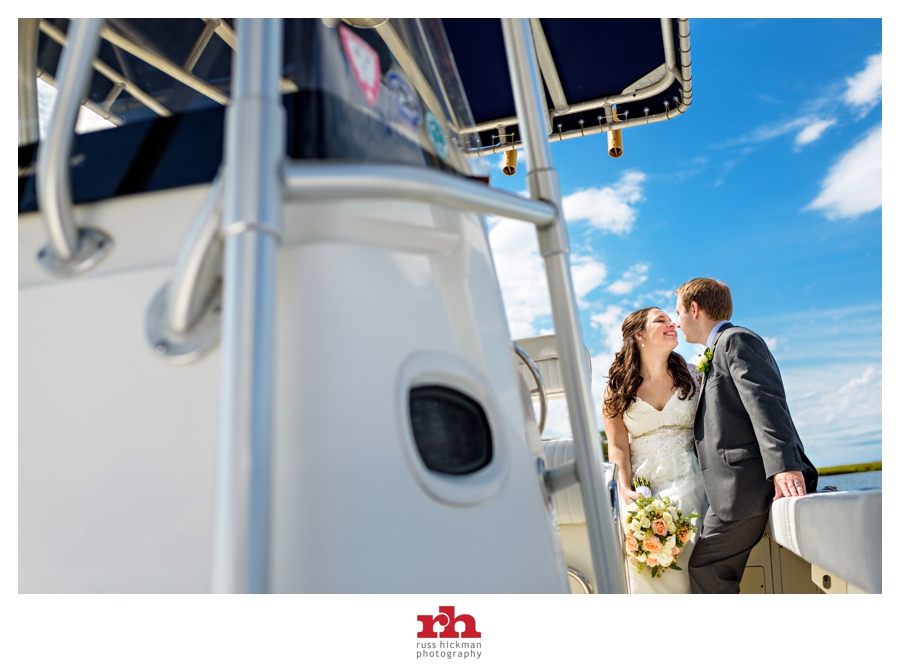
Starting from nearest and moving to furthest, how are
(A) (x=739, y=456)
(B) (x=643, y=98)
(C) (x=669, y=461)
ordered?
(B) (x=643, y=98)
(A) (x=739, y=456)
(C) (x=669, y=461)

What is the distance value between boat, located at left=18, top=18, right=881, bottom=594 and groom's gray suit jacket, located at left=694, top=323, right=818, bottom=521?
0.85 metres

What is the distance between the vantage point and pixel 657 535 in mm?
1583

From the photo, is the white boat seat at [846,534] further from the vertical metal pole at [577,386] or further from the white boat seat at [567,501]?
the white boat seat at [567,501]

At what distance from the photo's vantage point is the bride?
5.40ft

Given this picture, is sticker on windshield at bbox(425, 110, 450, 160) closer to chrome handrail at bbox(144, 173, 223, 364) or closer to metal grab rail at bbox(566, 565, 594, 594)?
chrome handrail at bbox(144, 173, 223, 364)

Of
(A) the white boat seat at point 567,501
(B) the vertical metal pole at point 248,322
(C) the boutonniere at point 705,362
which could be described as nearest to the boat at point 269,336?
(B) the vertical metal pole at point 248,322

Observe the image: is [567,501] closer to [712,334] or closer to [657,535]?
[657,535]

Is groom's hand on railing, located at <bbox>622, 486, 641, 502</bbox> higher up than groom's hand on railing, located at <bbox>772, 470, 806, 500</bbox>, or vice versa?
groom's hand on railing, located at <bbox>622, 486, 641, 502</bbox>

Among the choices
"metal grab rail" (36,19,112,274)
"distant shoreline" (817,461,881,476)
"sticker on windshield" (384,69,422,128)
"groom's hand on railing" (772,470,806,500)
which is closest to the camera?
"metal grab rail" (36,19,112,274)

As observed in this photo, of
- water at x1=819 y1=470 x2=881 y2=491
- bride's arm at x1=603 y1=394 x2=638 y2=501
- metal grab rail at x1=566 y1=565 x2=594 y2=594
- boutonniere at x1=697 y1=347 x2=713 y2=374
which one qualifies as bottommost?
metal grab rail at x1=566 y1=565 x2=594 y2=594

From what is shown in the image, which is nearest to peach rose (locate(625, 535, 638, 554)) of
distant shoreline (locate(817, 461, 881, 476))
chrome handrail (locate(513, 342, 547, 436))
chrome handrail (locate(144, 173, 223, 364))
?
distant shoreline (locate(817, 461, 881, 476))

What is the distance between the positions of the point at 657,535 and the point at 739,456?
0.28 meters

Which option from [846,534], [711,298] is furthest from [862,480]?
[711,298]
